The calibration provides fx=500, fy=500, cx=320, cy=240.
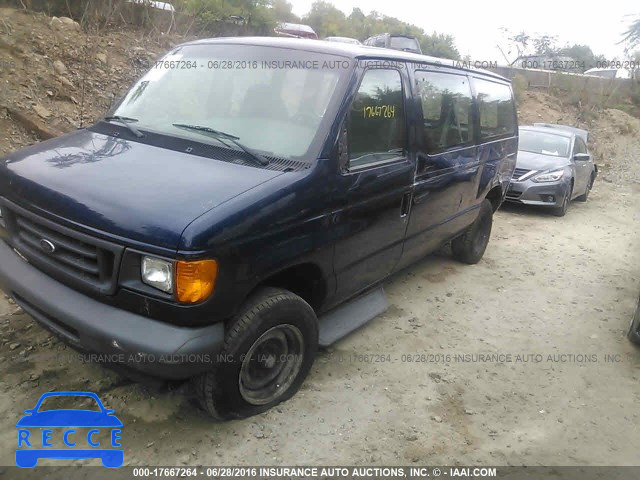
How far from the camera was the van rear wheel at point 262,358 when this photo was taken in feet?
8.64

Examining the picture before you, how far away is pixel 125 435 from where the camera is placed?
2.76 meters

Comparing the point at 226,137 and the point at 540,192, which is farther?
the point at 540,192

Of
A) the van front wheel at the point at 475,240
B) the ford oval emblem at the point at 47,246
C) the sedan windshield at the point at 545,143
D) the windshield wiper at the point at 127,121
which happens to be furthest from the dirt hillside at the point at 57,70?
the sedan windshield at the point at 545,143

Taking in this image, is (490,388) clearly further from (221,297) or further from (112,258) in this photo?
(112,258)

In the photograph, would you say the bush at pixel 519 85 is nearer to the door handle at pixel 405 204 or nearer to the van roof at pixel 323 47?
the van roof at pixel 323 47

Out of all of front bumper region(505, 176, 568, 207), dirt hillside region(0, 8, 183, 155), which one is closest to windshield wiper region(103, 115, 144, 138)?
dirt hillside region(0, 8, 183, 155)

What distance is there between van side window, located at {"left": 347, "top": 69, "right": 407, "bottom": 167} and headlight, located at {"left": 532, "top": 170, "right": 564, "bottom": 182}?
6059 millimetres

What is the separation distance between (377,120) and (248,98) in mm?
865

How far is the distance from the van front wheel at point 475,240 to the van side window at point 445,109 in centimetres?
122

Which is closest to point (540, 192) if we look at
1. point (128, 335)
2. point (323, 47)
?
point (323, 47)

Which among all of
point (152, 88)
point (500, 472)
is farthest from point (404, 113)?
point (500, 472)

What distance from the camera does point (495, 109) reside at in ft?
17.8

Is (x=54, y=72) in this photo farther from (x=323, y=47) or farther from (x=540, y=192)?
(x=540, y=192)

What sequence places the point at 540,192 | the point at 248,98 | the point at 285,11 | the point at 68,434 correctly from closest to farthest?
the point at 68,434 < the point at 248,98 < the point at 540,192 < the point at 285,11
